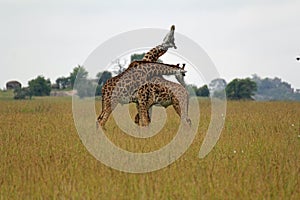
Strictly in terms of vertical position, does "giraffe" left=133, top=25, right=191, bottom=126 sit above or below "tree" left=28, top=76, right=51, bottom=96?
below

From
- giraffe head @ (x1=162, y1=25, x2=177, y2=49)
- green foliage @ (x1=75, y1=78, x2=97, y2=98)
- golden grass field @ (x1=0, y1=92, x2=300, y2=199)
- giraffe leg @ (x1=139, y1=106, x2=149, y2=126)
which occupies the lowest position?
golden grass field @ (x1=0, y1=92, x2=300, y2=199)

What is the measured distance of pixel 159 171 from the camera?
6.83m

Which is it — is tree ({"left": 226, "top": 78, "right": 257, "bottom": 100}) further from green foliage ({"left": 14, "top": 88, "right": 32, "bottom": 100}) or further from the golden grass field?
the golden grass field

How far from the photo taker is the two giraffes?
9.77 meters

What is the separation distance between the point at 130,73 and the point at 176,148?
2.00m

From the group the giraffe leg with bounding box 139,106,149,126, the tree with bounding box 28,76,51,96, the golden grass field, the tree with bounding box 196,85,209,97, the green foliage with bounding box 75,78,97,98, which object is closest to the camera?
the golden grass field

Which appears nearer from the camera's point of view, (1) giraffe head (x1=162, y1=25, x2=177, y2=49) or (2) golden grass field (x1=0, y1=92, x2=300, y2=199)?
(2) golden grass field (x1=0, y1=92, x2=300, y2=199)

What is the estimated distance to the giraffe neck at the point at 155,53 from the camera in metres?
10.1

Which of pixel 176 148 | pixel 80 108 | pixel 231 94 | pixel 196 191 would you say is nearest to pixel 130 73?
pixel 176 148

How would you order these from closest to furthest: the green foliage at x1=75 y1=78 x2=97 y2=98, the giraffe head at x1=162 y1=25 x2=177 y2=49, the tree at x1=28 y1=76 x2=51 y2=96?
the giraffe head at x1=162 y1=25 x2=177 y2=49, the green foliage at x1=75 y1=78 x2=97 y2=98, the tree at x1=28 y1=76 x2=51 y2=96

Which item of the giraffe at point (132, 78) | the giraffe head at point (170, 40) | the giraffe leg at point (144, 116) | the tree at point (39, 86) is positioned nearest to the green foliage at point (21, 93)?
the tree at point (39, 86)

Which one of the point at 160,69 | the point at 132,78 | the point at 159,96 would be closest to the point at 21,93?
the point at 132,78

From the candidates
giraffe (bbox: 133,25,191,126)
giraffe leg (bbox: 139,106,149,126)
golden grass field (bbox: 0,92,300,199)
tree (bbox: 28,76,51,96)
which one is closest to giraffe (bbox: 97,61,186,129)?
giraffe (bbox: 133,25,191,126)

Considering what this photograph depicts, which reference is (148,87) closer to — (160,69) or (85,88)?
(160,69)
